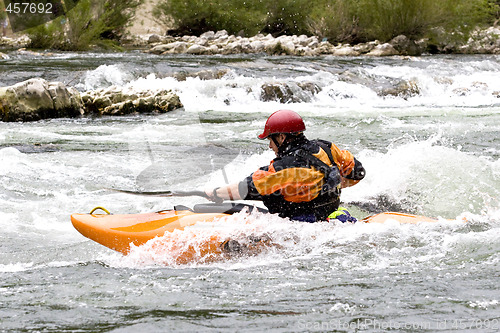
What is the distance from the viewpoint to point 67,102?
33.4 ft

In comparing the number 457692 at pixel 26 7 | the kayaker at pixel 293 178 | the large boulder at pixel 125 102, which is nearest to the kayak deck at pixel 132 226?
the kayaker at pixel 293 178

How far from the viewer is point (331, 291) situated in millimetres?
3320

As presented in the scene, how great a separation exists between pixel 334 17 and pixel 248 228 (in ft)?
70.1

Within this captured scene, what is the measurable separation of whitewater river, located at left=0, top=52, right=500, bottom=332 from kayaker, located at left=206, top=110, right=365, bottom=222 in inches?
4.6

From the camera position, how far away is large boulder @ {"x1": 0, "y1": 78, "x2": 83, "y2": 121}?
31.5ft

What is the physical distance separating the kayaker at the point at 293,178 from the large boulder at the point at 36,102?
6647mm

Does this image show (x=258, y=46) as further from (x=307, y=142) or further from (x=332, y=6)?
(x=307, y=142)

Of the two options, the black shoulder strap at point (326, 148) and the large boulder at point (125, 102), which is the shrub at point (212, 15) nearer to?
the large boulder at point (125, 102)

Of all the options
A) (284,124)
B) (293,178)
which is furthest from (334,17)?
(293,178)

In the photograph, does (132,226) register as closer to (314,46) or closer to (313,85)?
(313,85)

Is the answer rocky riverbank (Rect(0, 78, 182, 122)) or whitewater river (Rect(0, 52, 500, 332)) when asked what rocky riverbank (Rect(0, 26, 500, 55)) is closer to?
whitewater river (Rect(0, 52, 500, 332))

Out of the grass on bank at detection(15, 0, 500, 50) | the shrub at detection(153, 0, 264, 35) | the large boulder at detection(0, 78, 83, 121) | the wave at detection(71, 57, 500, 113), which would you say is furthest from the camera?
the shrub at detection(153, 0, 264, 35)

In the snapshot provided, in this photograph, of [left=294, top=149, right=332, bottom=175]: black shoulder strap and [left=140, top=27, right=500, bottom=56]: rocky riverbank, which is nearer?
[left=294, top=149, right=332, bottom=175]: black shoulder strap

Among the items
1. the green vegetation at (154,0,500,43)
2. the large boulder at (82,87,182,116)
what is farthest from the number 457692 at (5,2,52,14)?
the large boulder at (82,87,182,116)
